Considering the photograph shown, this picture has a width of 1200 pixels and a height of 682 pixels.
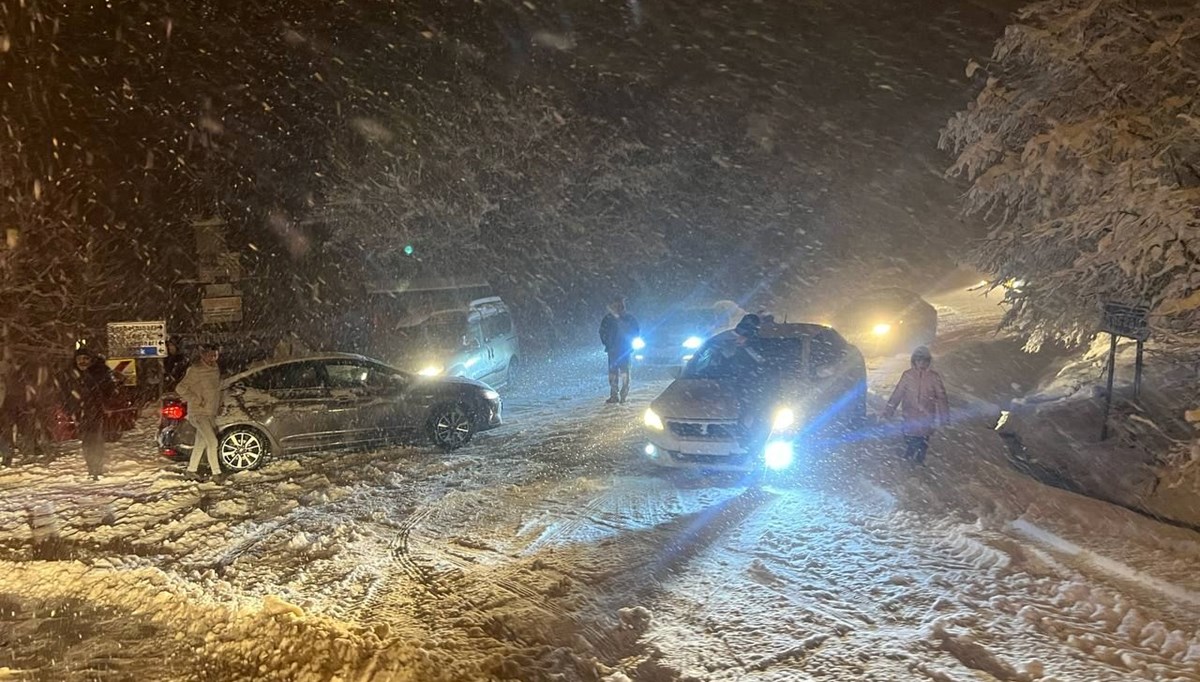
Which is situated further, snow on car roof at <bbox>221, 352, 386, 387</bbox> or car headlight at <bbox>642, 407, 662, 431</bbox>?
snow on car roof at <bbox>221, 352, 386, 387</bbox>

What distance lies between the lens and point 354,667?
167 inches

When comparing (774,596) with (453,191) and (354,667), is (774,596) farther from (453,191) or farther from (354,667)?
(453,191)

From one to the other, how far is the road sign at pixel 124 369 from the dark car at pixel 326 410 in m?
4.32

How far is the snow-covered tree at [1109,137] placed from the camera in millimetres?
7039

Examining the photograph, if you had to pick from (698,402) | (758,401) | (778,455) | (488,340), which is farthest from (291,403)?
(778,455)

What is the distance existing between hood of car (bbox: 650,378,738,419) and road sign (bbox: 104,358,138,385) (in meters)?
9.36

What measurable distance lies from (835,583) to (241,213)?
20442mm

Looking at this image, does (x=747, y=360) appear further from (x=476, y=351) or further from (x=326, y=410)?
(x=476, y=351)

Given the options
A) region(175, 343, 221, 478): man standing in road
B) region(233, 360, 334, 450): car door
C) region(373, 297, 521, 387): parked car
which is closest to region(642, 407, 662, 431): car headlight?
region(233, 360, 334, 450): car door

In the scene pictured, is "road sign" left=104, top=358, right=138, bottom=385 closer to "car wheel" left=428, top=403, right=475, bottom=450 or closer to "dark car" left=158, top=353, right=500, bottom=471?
"dark car" left=158, top=353, right=500, bottom=471

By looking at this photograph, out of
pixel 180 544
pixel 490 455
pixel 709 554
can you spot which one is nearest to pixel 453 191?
pixel 490 455

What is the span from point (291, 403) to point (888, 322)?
16377 mm

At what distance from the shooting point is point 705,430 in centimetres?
787

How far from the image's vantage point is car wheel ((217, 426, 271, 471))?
8867 millimetres
